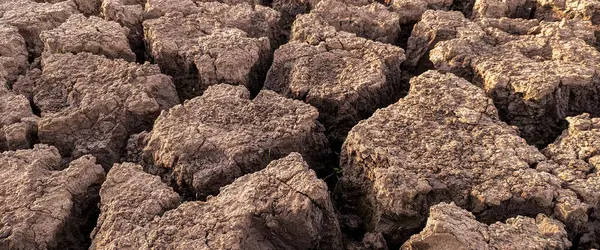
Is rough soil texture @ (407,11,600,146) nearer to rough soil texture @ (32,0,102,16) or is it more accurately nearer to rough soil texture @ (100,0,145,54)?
rough soil texture @ (100,0,145,54)

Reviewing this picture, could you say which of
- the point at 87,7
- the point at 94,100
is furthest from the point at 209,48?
the point at 87,7

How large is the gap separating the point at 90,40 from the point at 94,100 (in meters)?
0.56

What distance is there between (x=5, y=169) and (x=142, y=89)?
74 cm

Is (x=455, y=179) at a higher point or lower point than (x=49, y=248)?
higher

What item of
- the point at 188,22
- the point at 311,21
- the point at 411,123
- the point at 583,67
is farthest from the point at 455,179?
the point at 188,22

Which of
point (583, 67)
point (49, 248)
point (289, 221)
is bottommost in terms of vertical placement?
point (49, 248)

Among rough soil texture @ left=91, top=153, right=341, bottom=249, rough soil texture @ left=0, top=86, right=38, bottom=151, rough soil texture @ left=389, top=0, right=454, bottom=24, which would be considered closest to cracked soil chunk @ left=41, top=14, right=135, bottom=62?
rough soil texture @ left=0, top=86, right=38, bottom=151

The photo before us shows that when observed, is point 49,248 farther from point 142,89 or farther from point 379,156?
point 379,156

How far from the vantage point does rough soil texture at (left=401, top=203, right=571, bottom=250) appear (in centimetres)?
193

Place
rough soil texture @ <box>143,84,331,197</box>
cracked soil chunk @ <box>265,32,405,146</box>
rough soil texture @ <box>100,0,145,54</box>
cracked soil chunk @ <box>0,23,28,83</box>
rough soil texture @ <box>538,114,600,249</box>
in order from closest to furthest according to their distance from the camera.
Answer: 1. rough soil texture @ <box>538,114,600,249</box>
2. rough soil texture @ <box>143,84,331,197</box>
3. cracked soil chunk @ <box>265,32,405,146</box>
4. cracked soil chunk @ <box>0,23,28,83</box>
5. rough soil texture @ <box>100,0,145,54</box>

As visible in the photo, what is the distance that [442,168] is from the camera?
2291mm

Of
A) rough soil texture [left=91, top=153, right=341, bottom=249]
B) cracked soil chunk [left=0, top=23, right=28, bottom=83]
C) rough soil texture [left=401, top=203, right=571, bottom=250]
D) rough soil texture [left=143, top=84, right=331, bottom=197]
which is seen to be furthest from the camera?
cracked soil chunk [left=0, top=23, right=28, bottom=83]

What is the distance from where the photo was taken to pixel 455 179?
2.24 m

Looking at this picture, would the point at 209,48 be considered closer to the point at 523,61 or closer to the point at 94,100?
the point at 94,100
